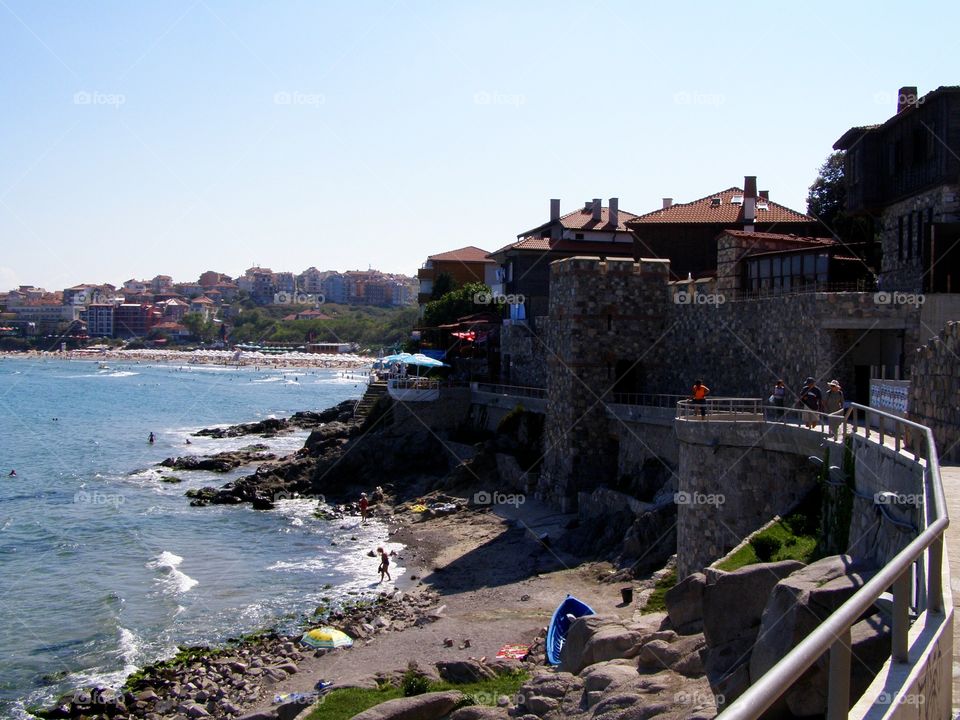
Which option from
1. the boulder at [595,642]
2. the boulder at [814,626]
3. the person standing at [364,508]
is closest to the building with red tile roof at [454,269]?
the person standing at [364,508]

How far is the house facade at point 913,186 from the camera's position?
2734 centimetres

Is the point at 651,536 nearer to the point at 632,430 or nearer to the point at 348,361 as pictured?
the point at 632,430

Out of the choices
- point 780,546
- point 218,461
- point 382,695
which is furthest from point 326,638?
point 218,461

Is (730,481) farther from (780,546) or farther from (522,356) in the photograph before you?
(522,356)

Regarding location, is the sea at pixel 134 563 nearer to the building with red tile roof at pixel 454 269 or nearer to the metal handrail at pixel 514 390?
the metal handrail at pixel 514 390

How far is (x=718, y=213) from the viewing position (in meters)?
46.7

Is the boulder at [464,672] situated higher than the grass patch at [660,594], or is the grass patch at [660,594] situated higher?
the grass patch at [660,594]

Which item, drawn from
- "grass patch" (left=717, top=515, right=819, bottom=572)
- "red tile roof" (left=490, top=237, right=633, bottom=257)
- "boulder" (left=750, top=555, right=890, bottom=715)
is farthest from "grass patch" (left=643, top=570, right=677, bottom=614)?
"red tile roof" (left=490, top=237, right=633, bottom=257)

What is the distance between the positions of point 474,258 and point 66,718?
62.6 metres

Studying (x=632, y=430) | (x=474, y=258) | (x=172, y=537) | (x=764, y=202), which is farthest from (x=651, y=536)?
(x=474, y=258)

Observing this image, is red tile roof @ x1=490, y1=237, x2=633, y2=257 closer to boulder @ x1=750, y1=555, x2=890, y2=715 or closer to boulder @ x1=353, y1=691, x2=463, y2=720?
boulder @ x1=353, y1=691, x2=463, y2=720

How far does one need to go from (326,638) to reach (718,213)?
96.1 feet

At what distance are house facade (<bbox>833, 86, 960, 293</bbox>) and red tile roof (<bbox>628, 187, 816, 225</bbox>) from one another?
869cm

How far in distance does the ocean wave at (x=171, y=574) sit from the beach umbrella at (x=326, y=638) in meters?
8.02
